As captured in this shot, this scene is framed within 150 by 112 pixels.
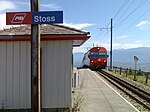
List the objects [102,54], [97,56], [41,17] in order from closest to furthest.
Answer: [41,17], [97,56], [102,54]

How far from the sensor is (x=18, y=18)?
361 inches

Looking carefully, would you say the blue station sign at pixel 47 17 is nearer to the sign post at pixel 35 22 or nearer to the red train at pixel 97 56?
the sign post at pixel 35 22

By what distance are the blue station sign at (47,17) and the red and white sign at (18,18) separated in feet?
0.47

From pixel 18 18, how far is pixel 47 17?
833 mm

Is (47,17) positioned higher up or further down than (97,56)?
higher up

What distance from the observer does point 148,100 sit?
1689 cm

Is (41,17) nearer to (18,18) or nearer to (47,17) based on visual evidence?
(47,17)

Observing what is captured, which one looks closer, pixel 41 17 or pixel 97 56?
pixel 41 17

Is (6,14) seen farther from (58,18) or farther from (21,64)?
(21,64)

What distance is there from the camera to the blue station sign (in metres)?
9.10

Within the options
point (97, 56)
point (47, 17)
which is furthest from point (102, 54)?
point (47, 17)

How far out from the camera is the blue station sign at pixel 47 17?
9102mm

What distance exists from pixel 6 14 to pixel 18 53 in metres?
3.15

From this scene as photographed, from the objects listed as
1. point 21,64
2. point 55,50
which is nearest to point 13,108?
point 21,64
